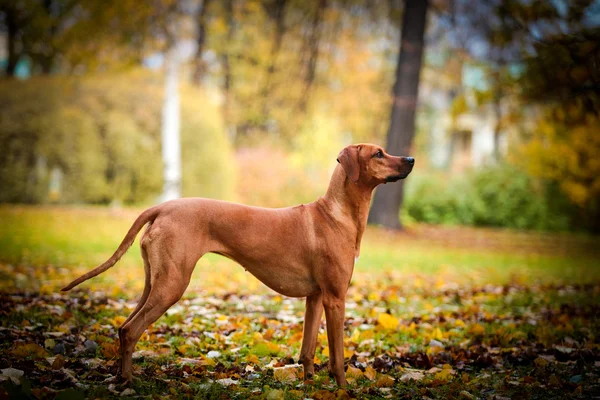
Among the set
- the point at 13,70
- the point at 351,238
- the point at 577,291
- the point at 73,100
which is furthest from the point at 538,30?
the point at 13,70

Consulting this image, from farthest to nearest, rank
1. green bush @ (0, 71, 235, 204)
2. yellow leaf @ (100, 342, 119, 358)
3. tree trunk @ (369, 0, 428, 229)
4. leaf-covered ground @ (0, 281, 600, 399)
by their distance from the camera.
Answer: green bush @ (0, 71, 235, 204) → tree trunk @ (369, 0, 428, 229) → yellow leaf @ (100, 342, 119, 358) → leaf-covered ground @ (0, 281, 600, 399)

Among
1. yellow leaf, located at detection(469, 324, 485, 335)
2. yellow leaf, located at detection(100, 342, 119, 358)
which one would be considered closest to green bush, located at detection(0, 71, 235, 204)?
yellow leaf, located at detection(469, 324, 485, 335)

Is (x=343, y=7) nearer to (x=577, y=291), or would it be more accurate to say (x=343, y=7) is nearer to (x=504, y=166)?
(x=504, y=166)

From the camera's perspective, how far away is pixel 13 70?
26.0 m

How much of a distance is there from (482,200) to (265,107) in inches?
405

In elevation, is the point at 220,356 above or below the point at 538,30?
below

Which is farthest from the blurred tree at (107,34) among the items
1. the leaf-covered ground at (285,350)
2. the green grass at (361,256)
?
the leaf-covered ground at (285,350)

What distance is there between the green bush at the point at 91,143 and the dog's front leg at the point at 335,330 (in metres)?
15.4

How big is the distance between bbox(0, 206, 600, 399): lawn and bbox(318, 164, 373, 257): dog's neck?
1.09 m

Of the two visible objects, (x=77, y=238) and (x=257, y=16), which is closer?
A: (x=77, y=238)

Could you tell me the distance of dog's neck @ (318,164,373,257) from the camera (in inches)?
163

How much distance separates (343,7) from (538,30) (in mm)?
9451

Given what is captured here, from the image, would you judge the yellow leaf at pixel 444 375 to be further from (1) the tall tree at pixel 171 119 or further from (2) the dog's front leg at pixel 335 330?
(1) the tall tree at pixel 171 119

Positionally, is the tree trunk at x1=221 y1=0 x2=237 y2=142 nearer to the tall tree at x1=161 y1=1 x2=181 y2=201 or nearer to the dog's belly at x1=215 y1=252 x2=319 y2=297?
the tall tree at x1=161 y1=1 x2=181 y2=201
